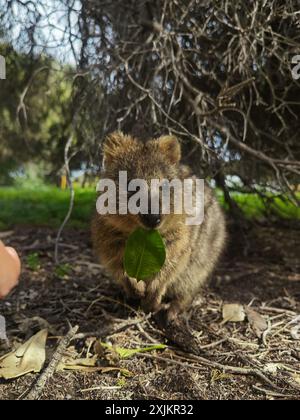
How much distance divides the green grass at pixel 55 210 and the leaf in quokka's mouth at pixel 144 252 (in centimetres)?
309

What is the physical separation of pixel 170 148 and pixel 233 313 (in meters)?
1.39

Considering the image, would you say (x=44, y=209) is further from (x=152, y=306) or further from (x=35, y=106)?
(x=152, y=306)

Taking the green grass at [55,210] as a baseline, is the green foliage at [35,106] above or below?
above

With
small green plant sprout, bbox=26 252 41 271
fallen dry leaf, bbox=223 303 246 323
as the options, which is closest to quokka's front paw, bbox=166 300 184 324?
fallen dry leaf, bbox=223 303 246 323

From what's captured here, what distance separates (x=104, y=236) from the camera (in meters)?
3.91

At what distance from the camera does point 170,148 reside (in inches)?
155

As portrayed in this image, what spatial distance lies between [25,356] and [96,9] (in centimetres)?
311

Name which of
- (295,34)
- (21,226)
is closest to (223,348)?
(295,34)

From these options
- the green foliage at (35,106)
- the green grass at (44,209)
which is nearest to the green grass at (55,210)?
the green grass at (44,209)

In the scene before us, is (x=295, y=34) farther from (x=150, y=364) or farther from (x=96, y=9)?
(x=150, y=364)

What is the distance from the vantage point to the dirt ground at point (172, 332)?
116 inches

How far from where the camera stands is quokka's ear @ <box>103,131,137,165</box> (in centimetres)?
392

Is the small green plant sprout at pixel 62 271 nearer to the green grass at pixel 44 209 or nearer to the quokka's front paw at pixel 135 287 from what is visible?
the quokka's front paw at pixel 135 287

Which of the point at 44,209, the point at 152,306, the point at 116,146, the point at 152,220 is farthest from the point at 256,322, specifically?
the point at 44,209
